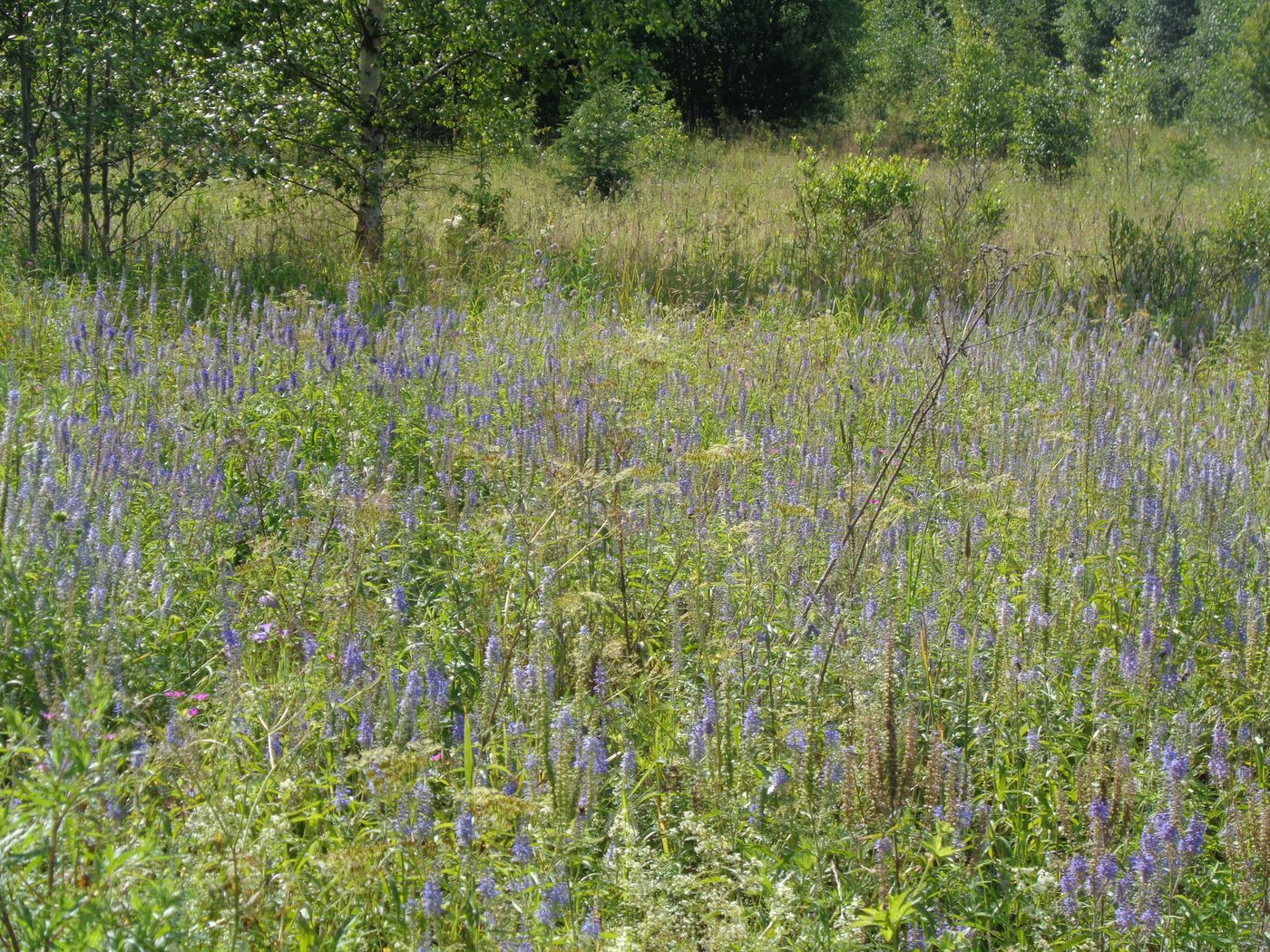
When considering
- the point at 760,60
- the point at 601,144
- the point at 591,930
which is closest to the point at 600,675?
the point at 591,930

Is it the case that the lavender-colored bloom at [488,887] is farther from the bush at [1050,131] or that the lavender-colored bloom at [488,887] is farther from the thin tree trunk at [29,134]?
the bush at [1050,131]

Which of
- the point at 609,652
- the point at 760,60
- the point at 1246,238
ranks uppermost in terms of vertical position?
the point at 760,60

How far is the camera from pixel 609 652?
8.14 ft

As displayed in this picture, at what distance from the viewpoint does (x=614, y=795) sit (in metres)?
2.48

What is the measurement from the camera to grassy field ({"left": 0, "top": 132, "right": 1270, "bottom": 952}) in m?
2.00

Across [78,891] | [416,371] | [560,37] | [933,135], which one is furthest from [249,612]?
[933,135]

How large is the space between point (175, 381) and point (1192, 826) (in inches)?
168

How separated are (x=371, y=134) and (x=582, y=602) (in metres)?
8.16

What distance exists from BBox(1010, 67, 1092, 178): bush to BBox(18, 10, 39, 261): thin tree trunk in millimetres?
16290

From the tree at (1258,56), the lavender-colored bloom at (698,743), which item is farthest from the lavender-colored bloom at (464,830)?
the tree at (1258,56)

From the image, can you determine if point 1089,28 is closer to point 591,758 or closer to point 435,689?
point 435,689

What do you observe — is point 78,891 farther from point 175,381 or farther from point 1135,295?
point 1135,295

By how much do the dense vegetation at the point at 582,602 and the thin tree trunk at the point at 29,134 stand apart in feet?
0.16

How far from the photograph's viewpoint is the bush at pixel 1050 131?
20.6 m
